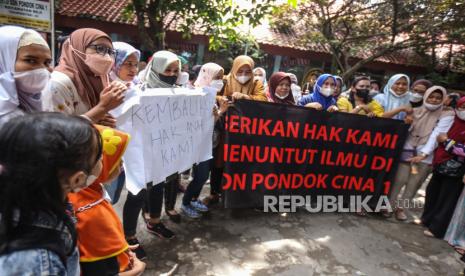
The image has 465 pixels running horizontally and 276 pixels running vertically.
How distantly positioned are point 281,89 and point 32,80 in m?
2.36

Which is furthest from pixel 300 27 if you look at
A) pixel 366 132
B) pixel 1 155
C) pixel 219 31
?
pixel 1 155

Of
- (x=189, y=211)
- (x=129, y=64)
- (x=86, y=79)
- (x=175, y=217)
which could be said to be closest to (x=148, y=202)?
(x=175, y=217)

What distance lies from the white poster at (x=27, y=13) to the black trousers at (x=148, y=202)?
8.04 feet

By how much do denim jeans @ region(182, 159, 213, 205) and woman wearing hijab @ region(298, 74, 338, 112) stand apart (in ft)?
4.12

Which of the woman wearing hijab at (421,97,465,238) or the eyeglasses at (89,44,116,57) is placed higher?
the eyeglasses at (89,44,116,57)

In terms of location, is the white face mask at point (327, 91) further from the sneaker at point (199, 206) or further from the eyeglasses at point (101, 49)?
the eyeglasses at point (101, 49)

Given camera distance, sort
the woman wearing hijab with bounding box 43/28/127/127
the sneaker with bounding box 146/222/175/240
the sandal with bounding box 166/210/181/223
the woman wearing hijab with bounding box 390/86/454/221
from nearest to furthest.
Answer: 1. the woman wearing hijab with bounding box 43/28/127/127
2. the sneaker with bounding box 146/222/175/240
3. the sandal with bounding box 166/210/181/223
4. the woman wearing hijab with bounding box 390/86/454/221

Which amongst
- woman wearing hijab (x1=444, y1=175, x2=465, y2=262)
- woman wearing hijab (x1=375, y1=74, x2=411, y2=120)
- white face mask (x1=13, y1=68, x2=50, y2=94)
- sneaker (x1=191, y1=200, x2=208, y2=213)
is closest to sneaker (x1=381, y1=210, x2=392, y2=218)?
→ woman wearing hijab (x1=444, y1=175, x2=465, y2=262)

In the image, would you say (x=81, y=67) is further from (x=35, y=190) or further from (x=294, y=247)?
(x=294, y=247)

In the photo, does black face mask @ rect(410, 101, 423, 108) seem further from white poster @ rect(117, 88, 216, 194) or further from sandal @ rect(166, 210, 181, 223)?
sandal @ rect(166, 210, 181, 223)

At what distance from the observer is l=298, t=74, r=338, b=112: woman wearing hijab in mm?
3469

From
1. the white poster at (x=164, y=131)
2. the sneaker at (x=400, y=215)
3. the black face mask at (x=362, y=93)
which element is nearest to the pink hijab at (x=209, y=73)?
the white poster at (x=164, y=131)

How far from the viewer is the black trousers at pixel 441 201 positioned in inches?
132

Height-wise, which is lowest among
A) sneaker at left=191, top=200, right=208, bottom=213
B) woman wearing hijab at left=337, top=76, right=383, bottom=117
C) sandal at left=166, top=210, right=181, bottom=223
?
sandal at left=166, top=210, right=181, bottom=223
